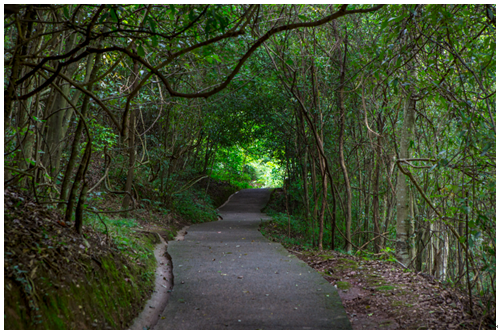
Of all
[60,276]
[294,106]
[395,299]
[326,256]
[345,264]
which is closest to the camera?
[60,276]

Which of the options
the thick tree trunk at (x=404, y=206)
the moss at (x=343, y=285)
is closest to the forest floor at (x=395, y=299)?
the moss at (x=343, y=285)

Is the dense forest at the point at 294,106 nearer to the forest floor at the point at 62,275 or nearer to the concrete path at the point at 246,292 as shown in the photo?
the forest floor at the point at 62,275

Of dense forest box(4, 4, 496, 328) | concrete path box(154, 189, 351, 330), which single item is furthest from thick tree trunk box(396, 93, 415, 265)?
concrete path box(154, 189, 351, 330)

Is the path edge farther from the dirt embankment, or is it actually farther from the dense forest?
the dense forest

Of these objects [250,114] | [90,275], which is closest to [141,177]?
[250,114]

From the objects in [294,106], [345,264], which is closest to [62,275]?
[345,264]

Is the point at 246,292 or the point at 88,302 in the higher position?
the point at 88,302

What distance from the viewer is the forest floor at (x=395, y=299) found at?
3.33 metres

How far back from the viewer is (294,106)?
8031 mm

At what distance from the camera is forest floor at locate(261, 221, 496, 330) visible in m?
3.33

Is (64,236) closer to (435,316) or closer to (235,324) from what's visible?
(235,324)

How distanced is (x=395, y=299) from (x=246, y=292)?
5.35 feet

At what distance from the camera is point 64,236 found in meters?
3.37

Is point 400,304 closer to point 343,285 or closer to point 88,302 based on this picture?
point 343,285
